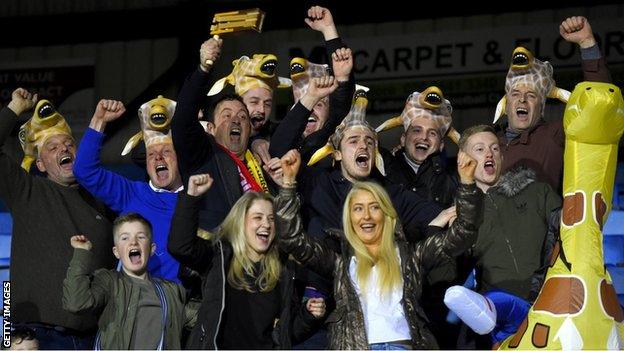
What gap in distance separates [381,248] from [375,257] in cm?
4

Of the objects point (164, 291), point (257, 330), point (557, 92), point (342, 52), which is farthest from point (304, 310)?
point (557, 92)

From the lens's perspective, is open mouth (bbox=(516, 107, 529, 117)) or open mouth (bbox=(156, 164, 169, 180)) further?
open mouth (bbox=(516, 107, 529, 117))

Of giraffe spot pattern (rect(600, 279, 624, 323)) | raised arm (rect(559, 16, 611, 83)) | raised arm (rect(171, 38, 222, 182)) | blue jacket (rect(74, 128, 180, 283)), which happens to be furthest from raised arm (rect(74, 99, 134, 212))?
giraffe spot pattern (rect(600, 279, 624, 323))

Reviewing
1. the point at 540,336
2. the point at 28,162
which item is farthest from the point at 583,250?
the point at 28,162

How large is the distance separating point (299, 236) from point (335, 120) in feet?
4.12

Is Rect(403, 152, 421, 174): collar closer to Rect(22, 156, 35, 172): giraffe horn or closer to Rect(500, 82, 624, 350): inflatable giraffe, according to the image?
Rect(500, 82, 624, 350): inflatable giraffe

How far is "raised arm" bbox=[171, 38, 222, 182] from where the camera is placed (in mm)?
5984

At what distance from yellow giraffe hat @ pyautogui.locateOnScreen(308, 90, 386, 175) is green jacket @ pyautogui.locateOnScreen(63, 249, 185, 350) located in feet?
3.35

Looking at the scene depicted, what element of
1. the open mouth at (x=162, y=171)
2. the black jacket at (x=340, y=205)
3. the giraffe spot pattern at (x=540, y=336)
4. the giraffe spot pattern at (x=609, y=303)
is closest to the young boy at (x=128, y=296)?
the open mouth at (x=162, y=171)

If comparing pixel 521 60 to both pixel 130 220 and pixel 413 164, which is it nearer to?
pixel 413 164

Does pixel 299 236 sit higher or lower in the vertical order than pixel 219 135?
lower

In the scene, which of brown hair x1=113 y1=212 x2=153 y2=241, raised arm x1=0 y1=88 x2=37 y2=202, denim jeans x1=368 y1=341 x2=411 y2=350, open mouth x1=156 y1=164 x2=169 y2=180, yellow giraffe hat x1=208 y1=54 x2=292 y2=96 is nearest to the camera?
denim jeans x1=368 y1=341 x2=411 y2=350

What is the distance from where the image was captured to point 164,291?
5707 millimetres

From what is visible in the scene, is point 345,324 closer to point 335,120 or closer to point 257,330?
point 257,330
